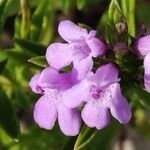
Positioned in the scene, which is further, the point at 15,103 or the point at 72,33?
the point at 15,103

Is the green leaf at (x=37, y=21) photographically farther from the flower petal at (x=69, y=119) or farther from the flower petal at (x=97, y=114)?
the flower petal at (x=97, y=114)

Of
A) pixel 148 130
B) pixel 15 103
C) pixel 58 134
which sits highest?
pixel 15 103

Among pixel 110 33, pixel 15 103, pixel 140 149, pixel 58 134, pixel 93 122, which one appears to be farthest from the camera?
pixel 140 149

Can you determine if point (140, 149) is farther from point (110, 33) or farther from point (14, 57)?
point (110, 33)

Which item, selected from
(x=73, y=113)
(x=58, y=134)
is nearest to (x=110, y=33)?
(x=73, y=113)

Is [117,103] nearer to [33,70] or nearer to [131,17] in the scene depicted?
[131,17]

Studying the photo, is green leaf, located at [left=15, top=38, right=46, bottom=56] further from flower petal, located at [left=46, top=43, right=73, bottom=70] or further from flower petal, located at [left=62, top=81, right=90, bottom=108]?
flower petal, located at [left=62, top=81, right=90, bottom=108]
